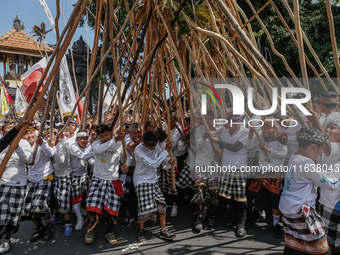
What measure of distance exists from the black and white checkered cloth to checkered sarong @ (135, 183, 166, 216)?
1212mm

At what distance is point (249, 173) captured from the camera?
3615 millimetres

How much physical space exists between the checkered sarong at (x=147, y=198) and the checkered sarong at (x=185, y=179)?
2.38 ft

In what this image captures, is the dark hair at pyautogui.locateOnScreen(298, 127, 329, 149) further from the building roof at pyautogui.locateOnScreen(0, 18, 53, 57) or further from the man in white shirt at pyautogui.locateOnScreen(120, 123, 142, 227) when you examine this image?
the building roof at pyautogui.locateOnScreen(0, 18, 53, 57)

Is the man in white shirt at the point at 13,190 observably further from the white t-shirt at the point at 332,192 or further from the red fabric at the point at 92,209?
the white t-shirt at the point at 332,192

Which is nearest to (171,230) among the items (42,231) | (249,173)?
(249,173)

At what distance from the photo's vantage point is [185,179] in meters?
4.07

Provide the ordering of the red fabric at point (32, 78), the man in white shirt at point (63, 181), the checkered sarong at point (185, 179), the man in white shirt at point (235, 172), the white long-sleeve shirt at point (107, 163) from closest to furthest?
the white long-sleeve shirt at point (107, 163), the man in white shirt at point (235, 172), the man in white shirt at point (63, 181), the checkered sarong at point (185, 179), the red fabric at point (32, 78)

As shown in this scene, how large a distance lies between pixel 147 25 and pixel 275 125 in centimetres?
200

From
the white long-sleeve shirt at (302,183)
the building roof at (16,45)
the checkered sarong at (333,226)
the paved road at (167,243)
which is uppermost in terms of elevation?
the building roof at (16,45)

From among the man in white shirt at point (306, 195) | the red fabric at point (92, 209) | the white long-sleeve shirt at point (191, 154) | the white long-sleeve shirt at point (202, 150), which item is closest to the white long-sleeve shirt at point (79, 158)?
the red fabric at point (92, 209)

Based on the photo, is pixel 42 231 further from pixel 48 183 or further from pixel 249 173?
pixel 249 173

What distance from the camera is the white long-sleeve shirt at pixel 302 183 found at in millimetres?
2086

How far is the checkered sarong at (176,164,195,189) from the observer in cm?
405

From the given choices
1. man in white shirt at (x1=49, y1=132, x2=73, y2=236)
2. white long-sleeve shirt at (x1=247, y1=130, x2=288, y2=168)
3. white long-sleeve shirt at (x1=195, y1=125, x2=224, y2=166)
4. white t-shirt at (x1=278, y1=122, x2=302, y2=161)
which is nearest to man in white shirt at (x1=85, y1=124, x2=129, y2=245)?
man in white shirt at (x1=49, y1=132, x2=73, y2=236)
